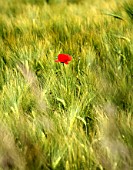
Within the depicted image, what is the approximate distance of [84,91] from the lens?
1.30 meters

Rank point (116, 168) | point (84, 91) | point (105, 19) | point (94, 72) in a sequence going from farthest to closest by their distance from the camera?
point (105, 19), point (94, 72), point (84, 91), point (116, 168)

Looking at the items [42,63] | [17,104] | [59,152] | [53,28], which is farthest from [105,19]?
[59,152]

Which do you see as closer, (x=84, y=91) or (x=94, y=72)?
(x=84, y=91)

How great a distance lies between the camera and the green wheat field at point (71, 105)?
0.95 meters

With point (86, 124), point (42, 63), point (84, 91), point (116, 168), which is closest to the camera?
point (116, 168)

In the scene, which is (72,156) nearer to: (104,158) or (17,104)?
(104,158)

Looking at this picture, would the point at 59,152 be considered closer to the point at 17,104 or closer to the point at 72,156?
the point at 72,156

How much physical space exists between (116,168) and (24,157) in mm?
Result: 214

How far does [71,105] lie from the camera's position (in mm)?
1188

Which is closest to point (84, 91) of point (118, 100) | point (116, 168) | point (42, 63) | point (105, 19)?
point (118, 100)

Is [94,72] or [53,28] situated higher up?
[94,72]

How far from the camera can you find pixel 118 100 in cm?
121

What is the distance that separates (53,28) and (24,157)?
1428mm

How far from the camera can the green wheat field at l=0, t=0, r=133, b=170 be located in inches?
37.5
